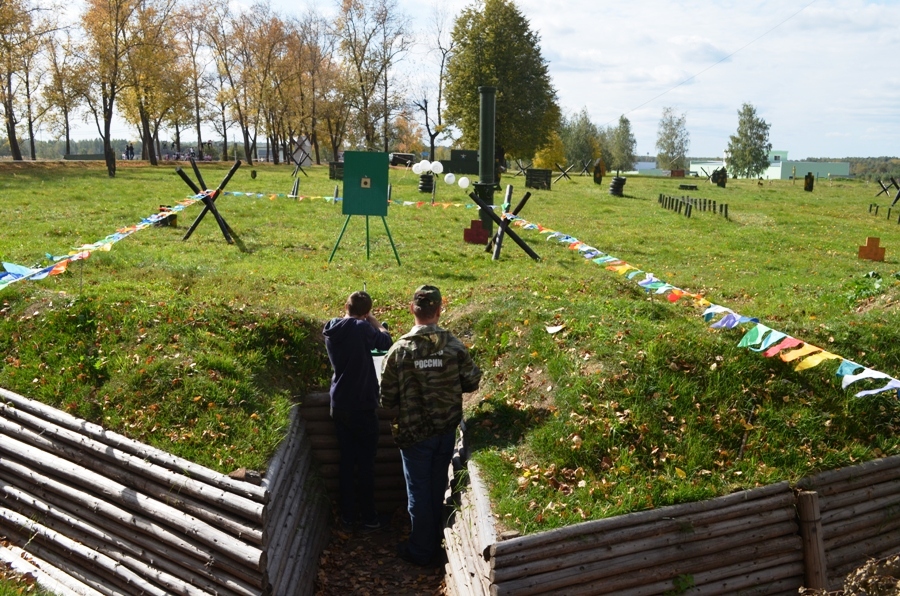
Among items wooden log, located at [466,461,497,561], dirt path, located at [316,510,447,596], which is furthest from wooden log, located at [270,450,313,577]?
wooden log, located at [466,461,497,561]

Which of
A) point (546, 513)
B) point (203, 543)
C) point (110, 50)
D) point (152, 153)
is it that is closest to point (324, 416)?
point (203, 543)

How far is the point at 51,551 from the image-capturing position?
21.8 ft

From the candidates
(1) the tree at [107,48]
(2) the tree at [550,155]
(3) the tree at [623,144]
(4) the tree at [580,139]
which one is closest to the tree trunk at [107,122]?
(1) the tree at [107,48]

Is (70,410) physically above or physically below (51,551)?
above

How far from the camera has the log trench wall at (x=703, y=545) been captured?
547 cm

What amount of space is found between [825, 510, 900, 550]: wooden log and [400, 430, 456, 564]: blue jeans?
3.26 m

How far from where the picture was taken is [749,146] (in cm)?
10562

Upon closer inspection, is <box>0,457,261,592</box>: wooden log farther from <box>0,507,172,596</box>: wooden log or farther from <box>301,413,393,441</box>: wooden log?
<box>301,413,393,441</box>: wooden log

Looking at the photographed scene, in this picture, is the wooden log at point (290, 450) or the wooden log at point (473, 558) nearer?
the wooden log at point (473, 558)

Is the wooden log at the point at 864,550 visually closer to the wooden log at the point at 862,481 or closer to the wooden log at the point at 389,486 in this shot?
the wooden log at the point at 862,481

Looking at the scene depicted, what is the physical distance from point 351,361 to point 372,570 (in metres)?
1.94

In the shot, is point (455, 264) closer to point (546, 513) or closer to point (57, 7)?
point (546, 513)

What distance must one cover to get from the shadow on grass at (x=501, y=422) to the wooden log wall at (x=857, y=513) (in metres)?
2.33

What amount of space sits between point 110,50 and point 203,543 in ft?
146
